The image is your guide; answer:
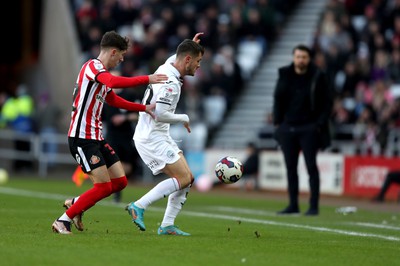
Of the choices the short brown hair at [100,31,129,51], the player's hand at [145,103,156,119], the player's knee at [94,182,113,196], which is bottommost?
the player's knee at [94,182,113,196]

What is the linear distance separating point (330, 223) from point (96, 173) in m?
4.46

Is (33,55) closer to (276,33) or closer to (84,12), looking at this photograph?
(84,12)

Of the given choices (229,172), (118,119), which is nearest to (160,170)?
(229,172)

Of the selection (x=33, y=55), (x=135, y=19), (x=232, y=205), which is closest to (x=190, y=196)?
(x=232, y=205)

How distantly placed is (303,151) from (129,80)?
6224 millimetres

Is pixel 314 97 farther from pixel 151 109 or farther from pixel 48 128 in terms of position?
pixel 48 128

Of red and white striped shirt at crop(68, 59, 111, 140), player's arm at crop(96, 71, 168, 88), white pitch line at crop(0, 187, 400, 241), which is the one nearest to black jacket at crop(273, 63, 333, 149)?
white pitch line at crop(0, 187, 400, 241)

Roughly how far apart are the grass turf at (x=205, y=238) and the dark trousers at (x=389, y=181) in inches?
109

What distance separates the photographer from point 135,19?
→ 105 ft

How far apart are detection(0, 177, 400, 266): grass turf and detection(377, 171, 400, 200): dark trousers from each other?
9.05ft

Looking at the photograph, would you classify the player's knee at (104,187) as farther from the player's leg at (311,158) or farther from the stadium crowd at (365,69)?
the stadium crowd at (365,69)

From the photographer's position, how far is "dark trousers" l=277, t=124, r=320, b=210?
16.7m

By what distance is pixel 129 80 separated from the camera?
11.1 metres

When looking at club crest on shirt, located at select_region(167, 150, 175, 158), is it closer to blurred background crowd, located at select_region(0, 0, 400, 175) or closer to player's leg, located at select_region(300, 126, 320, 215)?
player's leg, located at select_region(300, 126, 320, 215)
